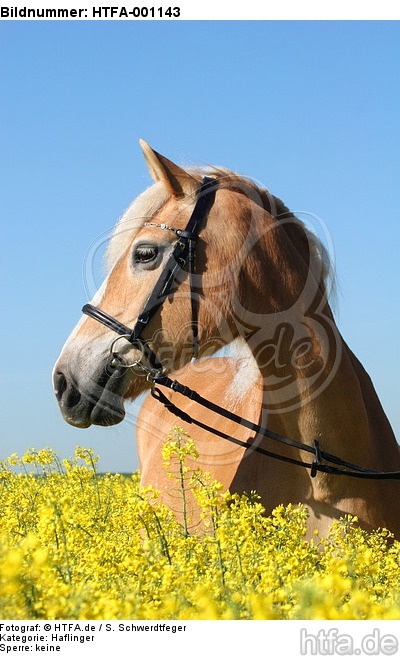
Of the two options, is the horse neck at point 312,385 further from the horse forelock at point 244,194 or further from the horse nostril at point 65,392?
the horse nostril at point 65,392

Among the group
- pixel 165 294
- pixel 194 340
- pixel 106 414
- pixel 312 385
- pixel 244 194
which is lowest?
pixel 106 414

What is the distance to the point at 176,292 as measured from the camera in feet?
15.5

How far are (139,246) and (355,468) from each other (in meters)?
1.82

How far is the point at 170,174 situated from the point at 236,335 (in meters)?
1.07

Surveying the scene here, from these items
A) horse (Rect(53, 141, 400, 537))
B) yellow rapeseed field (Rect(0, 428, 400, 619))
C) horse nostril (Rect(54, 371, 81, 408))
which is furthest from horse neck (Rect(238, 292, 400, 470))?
horse nostril (Rect(54, 371, 81, 408))

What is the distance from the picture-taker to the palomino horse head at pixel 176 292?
4668 mm

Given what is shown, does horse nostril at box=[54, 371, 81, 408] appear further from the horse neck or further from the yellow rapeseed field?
the horse neck

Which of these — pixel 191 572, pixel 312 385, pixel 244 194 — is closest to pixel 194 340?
pixel 312 385

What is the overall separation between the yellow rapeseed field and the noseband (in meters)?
0.77

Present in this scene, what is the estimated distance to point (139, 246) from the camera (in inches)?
189

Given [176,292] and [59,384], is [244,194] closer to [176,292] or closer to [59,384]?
[176,292]

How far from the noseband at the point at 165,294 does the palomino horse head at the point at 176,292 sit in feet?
0.08

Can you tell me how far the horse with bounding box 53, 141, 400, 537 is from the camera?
4.67 metres
